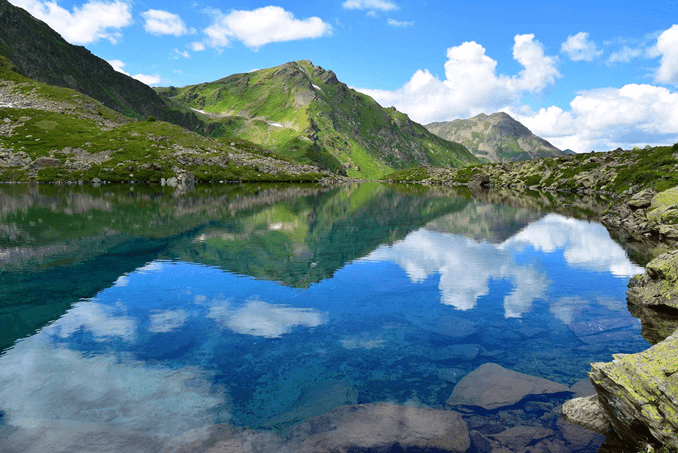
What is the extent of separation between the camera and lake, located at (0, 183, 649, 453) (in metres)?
11.9

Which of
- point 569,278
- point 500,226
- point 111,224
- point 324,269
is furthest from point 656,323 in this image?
point 111,224

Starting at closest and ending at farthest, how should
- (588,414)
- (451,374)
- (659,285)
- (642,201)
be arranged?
(588,414) < (451,374) < (659,285) < (642,201)

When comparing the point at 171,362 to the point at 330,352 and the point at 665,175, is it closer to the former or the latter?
the point at 330,352

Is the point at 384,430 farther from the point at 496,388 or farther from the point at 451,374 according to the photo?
the point at 496,388

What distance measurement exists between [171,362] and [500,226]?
53175mm

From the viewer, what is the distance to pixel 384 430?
38.1ft

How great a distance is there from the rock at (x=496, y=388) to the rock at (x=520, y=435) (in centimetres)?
120

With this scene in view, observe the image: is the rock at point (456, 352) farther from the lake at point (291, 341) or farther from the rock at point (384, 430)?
the rock at point (384, 430)

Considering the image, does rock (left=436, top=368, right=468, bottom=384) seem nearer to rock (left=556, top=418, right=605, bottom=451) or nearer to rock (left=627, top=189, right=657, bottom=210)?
rock (left=556, top=418, right=605, bottom=451)

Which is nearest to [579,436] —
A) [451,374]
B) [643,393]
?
[643,393]

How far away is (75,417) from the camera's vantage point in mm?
12211

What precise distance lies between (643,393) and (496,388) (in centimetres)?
517

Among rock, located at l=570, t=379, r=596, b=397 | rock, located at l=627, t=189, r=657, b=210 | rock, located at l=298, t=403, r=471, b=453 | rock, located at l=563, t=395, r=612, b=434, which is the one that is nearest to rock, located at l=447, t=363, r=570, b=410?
rock, located at l=570, t=379, r=596, b=397

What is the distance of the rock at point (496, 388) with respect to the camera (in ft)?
43.4
